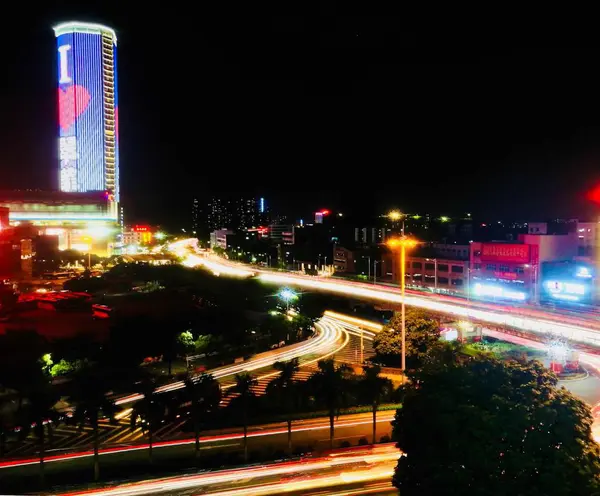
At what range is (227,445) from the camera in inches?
433

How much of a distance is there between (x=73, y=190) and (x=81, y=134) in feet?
22.2

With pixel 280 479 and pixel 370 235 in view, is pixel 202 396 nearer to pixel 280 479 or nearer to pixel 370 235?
pixel 280 479

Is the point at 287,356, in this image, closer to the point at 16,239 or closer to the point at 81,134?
the point at 16,239

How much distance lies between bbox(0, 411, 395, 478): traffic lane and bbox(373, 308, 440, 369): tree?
3872 millimetres

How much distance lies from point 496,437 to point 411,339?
10.7m

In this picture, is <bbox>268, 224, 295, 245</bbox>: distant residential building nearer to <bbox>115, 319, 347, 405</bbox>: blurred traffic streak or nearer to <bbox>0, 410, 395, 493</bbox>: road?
<bbox>115, 319, 347, 405</bbox>: blurred traffic streak

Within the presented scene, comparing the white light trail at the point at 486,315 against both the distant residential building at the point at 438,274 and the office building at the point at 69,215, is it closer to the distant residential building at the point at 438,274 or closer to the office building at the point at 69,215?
the distant residential building at the point at 438,274

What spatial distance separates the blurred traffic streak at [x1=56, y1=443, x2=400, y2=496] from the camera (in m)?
8.04

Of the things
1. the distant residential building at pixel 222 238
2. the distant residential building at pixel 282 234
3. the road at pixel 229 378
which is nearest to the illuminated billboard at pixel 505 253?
the road at pixel 229 378

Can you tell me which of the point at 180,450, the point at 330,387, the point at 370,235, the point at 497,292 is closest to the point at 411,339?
the point at 330,387

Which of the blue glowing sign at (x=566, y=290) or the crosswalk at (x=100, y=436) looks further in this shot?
the blue glowing sign at (x=566, y=290)

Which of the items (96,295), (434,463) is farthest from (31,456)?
(96,295)

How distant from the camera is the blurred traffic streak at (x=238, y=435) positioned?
33.2 feet

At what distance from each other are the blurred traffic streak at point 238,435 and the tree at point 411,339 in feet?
12.4
